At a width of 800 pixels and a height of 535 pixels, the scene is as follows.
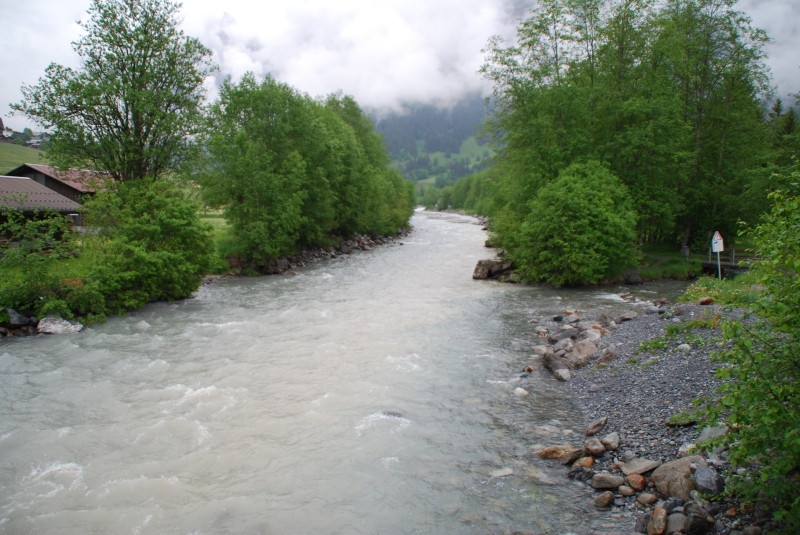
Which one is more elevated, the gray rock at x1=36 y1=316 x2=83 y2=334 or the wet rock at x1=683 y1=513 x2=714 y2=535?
the wet rock at x1=683 y1=513 x2=714 y2=535

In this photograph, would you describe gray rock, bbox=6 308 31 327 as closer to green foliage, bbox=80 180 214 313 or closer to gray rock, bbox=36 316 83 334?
gray rock, bbox=36 316 83 334

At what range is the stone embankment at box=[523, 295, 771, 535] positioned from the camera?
6.79 meters

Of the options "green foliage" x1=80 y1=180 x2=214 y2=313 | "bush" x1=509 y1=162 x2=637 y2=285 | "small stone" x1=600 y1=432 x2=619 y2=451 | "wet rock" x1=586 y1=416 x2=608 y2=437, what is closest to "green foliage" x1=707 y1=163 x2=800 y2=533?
"small stone" x1=600 y1=432 x2=619 y2=451

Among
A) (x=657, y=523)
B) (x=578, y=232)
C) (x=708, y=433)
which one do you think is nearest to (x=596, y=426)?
(x=708, y=433)

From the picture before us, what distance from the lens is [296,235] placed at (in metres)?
39.6

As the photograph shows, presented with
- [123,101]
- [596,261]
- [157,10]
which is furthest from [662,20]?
[123,101]

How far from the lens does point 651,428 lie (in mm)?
9391

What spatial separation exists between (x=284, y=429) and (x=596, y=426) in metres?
6.92

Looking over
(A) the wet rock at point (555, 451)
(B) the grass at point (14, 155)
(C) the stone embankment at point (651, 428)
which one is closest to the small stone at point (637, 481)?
(C) the stone embankment at point (651, 428)

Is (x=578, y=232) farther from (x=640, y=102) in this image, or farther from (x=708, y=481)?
(x=708, y=481)

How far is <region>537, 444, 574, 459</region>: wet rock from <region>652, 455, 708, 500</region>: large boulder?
1.81 metres

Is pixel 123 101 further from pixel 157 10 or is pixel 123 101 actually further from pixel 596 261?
pixel 596 261

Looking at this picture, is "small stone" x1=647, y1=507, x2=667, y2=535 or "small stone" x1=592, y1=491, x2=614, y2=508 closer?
"small stone" x1=647, y1=507, x2=667, y2=535

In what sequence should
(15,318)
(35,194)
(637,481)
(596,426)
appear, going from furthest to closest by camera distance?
(35,194), (15,318), (596,426), (637,481)
